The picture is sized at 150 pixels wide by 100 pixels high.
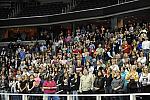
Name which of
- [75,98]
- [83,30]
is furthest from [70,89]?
[83,30]

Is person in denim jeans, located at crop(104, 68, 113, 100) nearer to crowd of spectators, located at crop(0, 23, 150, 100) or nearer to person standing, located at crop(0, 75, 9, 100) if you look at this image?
crowd of spectators, located at crop(0, 23, 150, 100)

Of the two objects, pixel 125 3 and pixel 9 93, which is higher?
pixel 125 3

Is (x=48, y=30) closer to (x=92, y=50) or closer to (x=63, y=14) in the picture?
(x=63, y=14)

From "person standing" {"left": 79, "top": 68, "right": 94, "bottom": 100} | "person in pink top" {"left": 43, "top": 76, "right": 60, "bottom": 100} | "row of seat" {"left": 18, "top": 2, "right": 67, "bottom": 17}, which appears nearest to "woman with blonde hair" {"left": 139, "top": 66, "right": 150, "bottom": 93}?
"person standing" {"left": 79, "top": 68, "right": 94, "bottom": 100}

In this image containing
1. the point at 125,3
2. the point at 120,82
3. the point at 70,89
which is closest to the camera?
the point at 120,82

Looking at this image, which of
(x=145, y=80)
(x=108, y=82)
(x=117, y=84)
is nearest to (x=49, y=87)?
(x=108, y=82)

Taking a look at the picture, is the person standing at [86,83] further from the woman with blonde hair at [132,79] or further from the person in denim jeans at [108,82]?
the woman with blonde hair at [132,79]

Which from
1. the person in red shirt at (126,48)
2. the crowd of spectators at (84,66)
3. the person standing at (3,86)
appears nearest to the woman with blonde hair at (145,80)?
the crowd of spectators at (84,66)

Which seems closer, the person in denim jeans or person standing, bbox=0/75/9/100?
the person in denim jeans

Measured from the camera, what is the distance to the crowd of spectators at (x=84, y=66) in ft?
47.7

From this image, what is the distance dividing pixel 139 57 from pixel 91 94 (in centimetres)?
283

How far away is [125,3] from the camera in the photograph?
22.8 m

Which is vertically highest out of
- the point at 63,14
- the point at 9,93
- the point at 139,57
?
the point at 63,14

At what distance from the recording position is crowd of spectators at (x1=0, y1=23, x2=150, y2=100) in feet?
47.7
